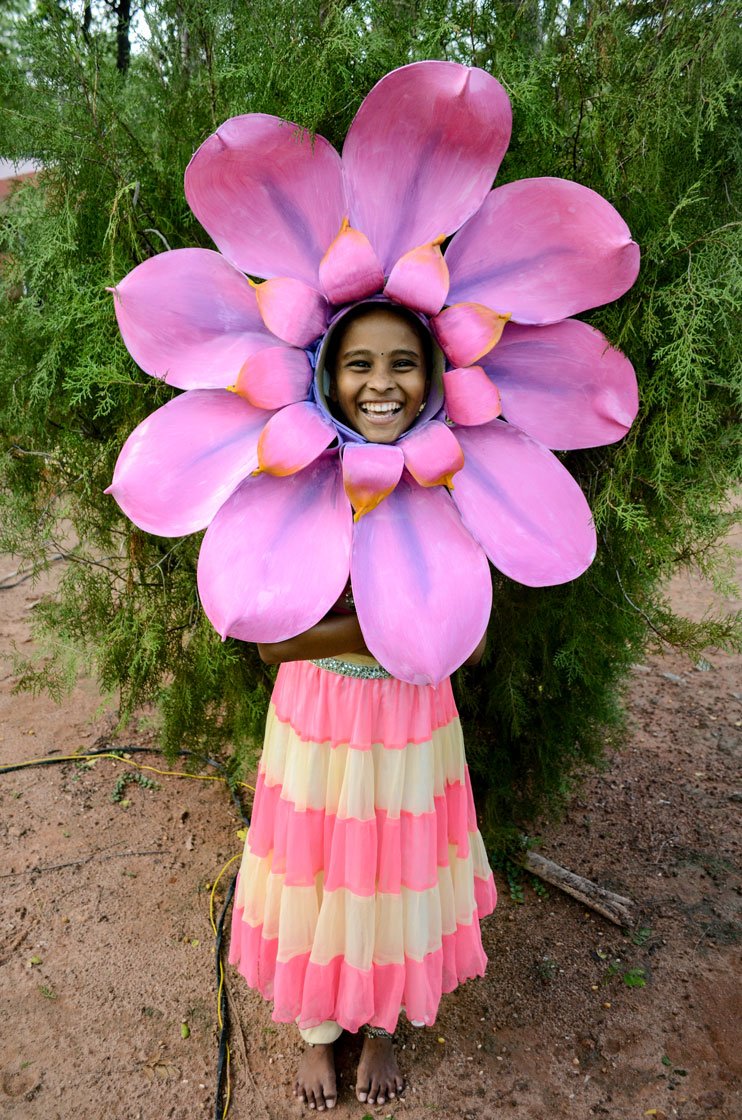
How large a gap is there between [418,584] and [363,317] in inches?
20.1

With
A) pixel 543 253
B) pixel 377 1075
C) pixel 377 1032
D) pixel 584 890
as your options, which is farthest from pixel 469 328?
pixel 584 890

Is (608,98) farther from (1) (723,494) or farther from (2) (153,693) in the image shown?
(2) (153,693)

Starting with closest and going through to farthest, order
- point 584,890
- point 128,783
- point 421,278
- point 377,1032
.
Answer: point 421,278 → point 377,1032 → point 584,890 → point 128,783

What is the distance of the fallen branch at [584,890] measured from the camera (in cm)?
254

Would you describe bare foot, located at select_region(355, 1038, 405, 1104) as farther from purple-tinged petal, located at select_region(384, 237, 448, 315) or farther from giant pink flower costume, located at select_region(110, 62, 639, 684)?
purple-tinged petal, located at select_region(384, 237, 448, 315)

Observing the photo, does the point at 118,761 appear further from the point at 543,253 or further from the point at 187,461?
the point at 543,253

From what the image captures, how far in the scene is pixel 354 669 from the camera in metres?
1.68

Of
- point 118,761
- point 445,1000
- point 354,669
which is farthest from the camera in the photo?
point 118,761

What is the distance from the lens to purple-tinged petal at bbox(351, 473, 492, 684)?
56.6 inches

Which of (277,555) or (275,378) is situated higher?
(275,378)

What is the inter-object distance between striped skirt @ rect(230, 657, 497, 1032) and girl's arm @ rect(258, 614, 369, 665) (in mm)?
114

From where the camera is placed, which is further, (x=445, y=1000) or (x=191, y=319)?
(x=445, y=1000)

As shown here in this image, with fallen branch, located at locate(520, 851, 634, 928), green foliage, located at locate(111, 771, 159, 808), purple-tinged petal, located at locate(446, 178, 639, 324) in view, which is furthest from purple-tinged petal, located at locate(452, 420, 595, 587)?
green foliage, located at locate(111, 771, 159, 808)

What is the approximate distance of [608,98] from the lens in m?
1.57
